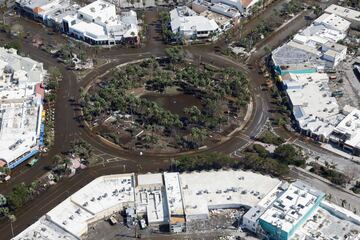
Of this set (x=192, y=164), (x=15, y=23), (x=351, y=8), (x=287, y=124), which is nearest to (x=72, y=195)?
(x=192, y=164)

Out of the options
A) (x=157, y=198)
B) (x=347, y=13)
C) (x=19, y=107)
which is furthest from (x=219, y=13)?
(x=157, y=198)

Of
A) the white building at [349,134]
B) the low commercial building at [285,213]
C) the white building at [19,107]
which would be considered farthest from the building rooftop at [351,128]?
the white building at [19,107]

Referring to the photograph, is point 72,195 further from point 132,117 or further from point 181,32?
point 181,32

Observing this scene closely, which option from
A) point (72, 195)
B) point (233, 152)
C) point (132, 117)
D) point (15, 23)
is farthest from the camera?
point (15, 23)

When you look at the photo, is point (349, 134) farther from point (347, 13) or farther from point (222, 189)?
point (347, 13)

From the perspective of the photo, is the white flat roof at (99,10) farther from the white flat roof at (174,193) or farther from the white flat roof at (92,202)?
the white flat roof at (174,193)

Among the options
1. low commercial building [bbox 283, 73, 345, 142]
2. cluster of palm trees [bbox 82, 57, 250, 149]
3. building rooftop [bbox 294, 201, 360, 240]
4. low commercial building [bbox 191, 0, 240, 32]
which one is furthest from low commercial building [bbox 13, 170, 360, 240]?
low commercial building [bbox 191, 0, 240, 32]
